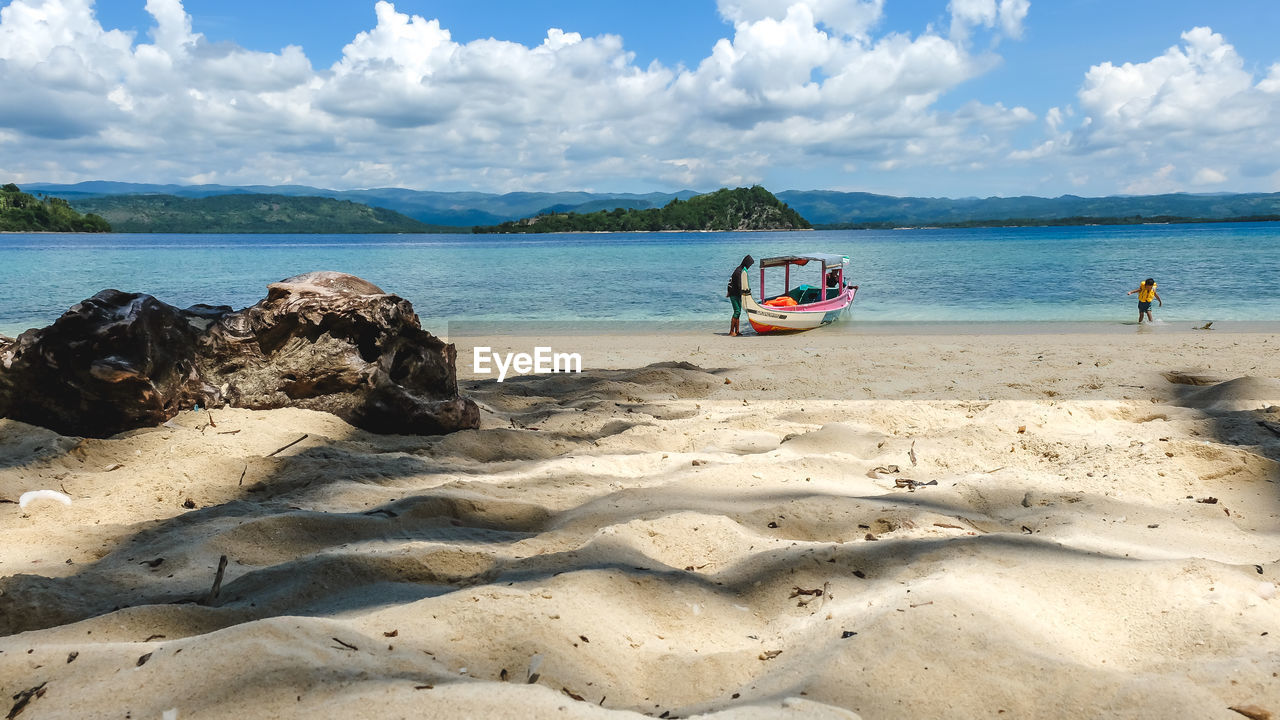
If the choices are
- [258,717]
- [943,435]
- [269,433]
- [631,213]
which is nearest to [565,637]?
[258,717]

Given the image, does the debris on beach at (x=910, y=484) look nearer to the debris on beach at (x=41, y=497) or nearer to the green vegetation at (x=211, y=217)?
the debris on beach at (x=41, y=497)

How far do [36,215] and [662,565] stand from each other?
16849 centimetres

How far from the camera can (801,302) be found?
21094 millimetres

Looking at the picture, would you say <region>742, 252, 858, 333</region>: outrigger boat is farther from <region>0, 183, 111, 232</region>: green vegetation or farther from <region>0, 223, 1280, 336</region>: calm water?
<region>0, 183, 111, 232</region>: green vegetation

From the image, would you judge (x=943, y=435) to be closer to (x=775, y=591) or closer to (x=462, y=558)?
(x=775, y=591)

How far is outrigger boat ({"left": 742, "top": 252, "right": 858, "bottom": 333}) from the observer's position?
1812 cm

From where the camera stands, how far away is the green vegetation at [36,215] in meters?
131

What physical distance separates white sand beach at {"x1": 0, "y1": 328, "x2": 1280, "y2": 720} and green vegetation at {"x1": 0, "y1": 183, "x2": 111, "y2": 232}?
164205mm

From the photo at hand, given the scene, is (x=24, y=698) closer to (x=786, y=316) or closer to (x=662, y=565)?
(x=662, y=565)

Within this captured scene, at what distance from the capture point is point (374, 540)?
3.63m

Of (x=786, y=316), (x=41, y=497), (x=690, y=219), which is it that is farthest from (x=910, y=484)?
(x=690, y=219)

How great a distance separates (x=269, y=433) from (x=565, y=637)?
3672 mm

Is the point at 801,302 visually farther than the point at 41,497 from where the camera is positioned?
Yes

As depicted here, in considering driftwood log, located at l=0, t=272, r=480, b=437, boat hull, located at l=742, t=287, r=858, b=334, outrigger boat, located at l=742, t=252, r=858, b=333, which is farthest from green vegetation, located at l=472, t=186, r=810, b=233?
driftwood log, located at l=0, t=272, r=480, b=437
